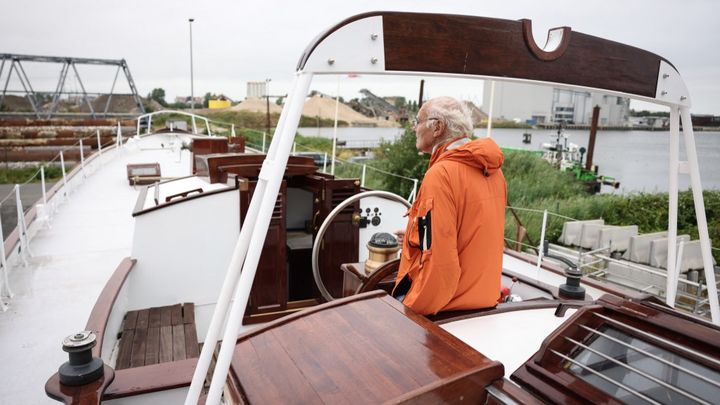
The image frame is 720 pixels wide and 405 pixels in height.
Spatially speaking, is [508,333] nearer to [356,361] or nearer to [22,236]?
[356,361]

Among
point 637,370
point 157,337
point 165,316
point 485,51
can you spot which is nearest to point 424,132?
point 485,51

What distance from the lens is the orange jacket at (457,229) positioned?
162 centimetres

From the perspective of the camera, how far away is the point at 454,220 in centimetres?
165

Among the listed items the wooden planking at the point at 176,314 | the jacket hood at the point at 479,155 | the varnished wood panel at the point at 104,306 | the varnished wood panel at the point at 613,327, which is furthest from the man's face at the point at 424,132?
the wooden planking at the point at 176,314

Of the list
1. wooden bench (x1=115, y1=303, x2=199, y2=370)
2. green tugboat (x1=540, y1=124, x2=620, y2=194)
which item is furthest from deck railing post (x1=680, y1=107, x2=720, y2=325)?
green tugboat (x1=540, y1=124, x2=620, y2=194)

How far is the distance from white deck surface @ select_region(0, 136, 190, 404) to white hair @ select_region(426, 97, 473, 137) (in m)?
2.68

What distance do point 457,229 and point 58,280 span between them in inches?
164

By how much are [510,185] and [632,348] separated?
15.2 metres

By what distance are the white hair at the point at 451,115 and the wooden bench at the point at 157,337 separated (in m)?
2.48

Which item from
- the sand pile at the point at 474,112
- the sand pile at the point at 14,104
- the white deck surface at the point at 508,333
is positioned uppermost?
the sand pile at the point at 14,104

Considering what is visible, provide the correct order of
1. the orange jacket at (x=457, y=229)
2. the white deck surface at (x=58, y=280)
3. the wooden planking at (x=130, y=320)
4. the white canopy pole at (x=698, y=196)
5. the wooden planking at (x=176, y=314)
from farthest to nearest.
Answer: the wooden planking at (x=176, y=314)
the wooden planking at (x=130, y=320)
the white deck surface at (x=58, y=280)
the white canopy pole at (x=698, y=196)
the orange jacket at (x=457, y=229)

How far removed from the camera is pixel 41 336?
3.27 meters

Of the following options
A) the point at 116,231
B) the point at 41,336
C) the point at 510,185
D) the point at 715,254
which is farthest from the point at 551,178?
the point at 41,336

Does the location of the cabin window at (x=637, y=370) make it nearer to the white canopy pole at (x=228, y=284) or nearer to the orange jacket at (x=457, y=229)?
the orange jacket at (x=457, y=229)
